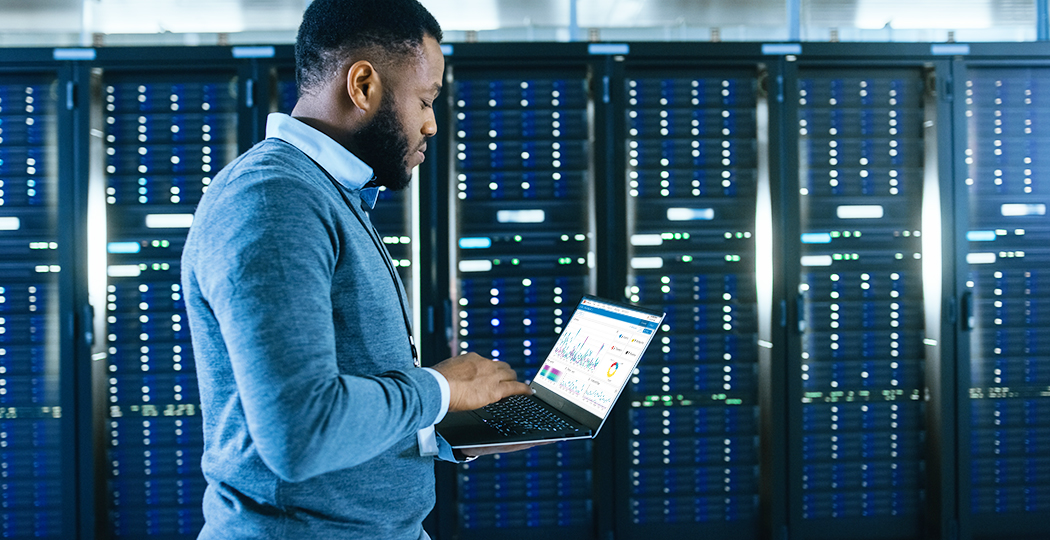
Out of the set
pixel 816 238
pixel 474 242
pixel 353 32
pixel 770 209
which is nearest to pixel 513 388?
pixel 353 32

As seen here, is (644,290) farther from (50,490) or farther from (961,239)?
(50,490)

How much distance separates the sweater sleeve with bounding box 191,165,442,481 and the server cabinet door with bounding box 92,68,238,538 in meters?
1.99

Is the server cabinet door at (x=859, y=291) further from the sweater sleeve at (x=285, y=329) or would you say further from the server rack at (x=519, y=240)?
the sweater sleeve at (x=285, y=329)

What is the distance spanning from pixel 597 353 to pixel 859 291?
186 cm

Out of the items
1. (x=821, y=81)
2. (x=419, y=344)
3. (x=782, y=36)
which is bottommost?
(x=419, y=344)

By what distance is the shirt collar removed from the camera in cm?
76

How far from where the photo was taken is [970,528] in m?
2.41

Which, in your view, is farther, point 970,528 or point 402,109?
point 970,528

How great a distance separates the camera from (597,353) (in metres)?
1.09

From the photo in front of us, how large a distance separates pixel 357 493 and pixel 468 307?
1628mm

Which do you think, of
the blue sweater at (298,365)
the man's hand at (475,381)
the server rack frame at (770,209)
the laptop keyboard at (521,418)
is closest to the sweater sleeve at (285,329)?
the blue sweater at (298,365)

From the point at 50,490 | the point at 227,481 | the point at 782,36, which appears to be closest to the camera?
the point at 227,481

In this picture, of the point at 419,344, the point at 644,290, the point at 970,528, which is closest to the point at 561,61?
the point at 644,290

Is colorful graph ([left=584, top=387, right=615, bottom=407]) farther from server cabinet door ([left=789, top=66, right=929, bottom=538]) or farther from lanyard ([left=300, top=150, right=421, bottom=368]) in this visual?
server cabinet door ([left=789, top=66, right=929, bottom=538])
